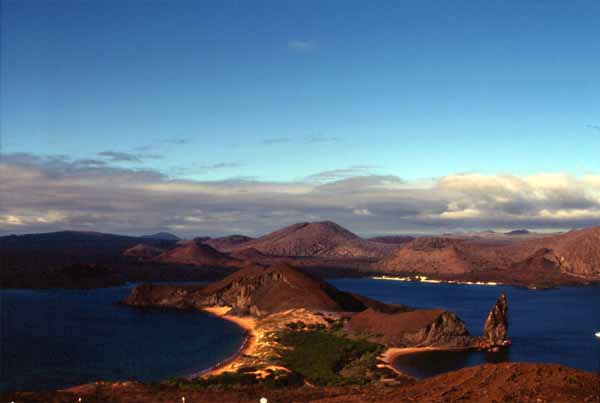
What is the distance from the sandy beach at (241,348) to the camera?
49.9m

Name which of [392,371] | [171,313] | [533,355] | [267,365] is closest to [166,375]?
[267,365]

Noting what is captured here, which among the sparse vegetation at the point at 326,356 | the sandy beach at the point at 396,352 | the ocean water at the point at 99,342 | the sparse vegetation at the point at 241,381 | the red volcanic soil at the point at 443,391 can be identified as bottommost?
the ocean water at the point at 99,342

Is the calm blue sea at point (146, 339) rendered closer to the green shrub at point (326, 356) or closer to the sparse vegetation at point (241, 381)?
the green shrub at point (326, 356)

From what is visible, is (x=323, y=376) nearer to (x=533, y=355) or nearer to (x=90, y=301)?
(x=533, y=355)

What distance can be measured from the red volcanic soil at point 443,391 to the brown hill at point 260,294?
149ft

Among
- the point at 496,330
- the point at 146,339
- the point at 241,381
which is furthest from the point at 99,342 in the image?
the point at 496,330

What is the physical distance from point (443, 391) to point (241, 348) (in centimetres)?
3747

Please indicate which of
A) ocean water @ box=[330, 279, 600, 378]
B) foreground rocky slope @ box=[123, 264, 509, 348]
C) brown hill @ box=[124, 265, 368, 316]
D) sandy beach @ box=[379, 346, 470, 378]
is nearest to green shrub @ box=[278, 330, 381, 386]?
sandy beach @ box=[379, 346, 470, 378]

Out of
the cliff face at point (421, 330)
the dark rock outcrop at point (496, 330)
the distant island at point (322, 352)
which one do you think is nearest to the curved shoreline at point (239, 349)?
the distant island at point (322, 352)

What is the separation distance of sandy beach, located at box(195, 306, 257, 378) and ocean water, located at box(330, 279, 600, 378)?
15.9 metres

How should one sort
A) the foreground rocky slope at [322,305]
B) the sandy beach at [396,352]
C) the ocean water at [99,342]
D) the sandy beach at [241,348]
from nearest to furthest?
the ocean water at [99,342]
the sandy beach at [241,348]
the sandy beach at [396,352]
the foreground rocky slope at [322,305]

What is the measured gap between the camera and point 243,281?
338 ft

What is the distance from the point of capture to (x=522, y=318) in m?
94.7

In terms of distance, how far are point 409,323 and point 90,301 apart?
69279mm
